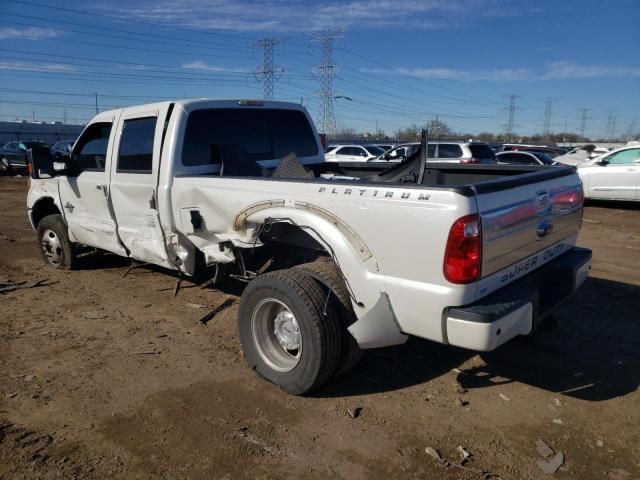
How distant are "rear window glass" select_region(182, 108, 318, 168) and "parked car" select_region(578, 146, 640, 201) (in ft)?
34.6

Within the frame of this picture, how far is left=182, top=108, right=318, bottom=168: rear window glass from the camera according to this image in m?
4.69

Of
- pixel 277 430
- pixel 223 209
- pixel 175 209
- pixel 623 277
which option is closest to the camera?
pixel 277 430

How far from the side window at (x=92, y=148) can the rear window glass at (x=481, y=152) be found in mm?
12103

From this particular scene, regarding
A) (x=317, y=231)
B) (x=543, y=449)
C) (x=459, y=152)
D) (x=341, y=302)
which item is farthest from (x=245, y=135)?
(x=459, y=152)

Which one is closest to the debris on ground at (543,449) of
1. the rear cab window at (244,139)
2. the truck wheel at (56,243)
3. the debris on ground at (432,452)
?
the debris on ground at (432,452)

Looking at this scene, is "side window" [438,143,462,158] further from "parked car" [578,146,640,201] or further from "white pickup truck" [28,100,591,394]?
"white pickup truck" [28,100,591,394]

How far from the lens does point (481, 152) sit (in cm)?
1577

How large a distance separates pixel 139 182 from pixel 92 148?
133 cm

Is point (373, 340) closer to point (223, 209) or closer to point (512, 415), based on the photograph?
point (512, 415)

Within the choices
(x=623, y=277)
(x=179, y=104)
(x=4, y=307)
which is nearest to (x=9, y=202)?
(x=4, y=307)

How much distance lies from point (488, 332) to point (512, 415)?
0.94 meters

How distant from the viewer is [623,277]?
21.3 ft

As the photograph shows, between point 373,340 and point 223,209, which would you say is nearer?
point 373,340

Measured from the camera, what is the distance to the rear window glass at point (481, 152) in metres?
15.5
